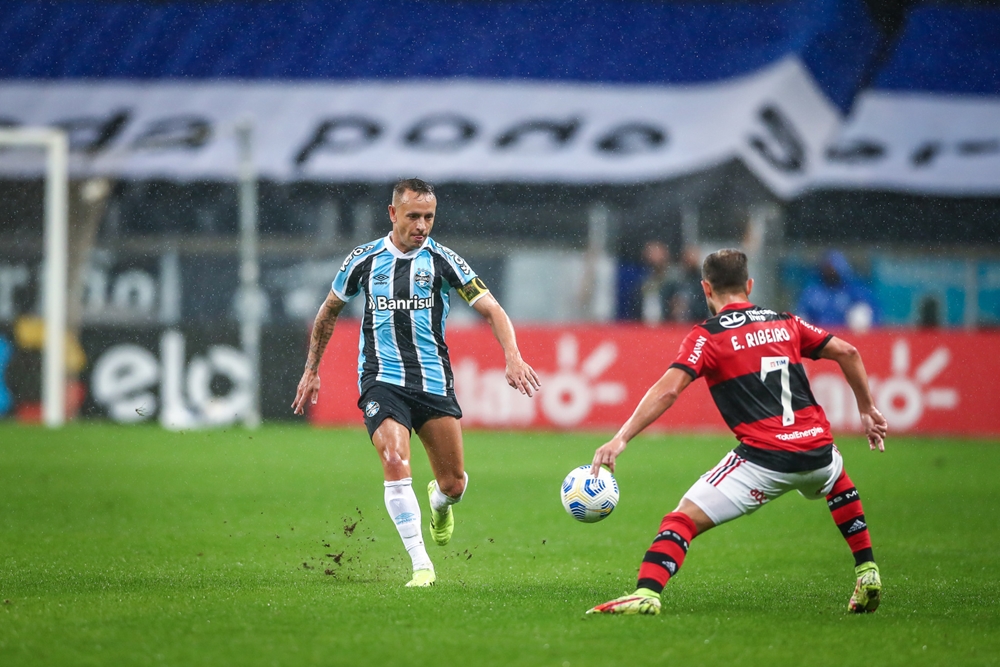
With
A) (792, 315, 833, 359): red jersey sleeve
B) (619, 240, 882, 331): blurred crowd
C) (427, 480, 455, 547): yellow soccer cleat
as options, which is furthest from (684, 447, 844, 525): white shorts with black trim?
(619, 240, 882, 331): blurred crowd

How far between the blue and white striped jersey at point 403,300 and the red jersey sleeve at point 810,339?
184 cm

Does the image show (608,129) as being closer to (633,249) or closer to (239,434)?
(633,249)

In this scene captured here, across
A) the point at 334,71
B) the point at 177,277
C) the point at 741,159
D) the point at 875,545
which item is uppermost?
the point at 334,71

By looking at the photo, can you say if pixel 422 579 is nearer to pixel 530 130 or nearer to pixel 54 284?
pixel 54 284

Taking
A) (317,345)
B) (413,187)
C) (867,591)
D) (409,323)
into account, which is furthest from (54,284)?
(867,591)

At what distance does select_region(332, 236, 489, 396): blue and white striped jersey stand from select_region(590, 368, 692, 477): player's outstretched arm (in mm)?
1547

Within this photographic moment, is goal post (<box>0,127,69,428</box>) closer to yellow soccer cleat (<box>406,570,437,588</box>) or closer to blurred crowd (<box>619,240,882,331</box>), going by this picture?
blurred crowd (<box>619,240,882,331</box>)

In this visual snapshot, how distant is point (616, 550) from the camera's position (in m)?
8.66

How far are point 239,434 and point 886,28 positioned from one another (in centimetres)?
1547

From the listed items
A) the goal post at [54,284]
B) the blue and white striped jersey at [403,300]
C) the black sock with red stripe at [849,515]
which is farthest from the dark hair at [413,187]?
the goal post at [54,284]

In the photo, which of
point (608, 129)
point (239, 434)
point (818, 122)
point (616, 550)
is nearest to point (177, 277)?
point (239, 434)

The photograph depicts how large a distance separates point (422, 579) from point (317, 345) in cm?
152

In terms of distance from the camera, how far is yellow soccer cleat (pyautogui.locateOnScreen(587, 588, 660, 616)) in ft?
19.4

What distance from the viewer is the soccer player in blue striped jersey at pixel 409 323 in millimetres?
7125
